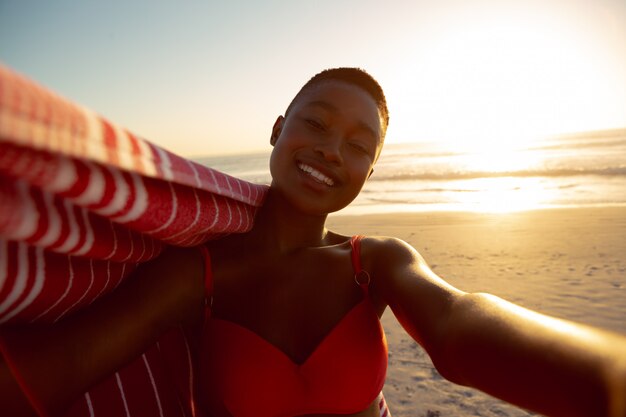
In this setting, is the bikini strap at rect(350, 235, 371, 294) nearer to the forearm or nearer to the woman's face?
the woman's face

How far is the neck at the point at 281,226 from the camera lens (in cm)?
172

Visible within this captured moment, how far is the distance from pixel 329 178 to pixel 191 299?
758 mm

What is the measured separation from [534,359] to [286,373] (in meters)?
0.78

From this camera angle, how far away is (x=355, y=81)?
1828 mm

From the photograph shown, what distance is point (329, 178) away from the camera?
167 centimetres

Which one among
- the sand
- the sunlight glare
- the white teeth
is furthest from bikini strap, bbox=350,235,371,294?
the sunlight glare

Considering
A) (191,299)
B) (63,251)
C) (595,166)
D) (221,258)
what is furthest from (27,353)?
(595,166)

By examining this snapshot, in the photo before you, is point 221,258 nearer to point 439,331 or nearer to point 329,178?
point 329,178

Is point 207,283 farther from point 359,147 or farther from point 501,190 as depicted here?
point 501,190

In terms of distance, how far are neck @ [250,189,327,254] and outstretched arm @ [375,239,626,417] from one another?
0.65 metres

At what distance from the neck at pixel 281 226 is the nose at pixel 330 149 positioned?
290 millimetres

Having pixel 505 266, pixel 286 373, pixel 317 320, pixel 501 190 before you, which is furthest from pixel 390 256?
pixel 501 190

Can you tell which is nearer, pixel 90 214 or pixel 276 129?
→ pixel 90 214

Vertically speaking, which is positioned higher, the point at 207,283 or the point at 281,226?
the point at 281,226
